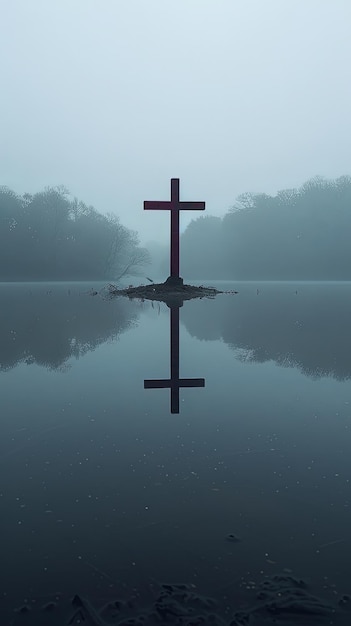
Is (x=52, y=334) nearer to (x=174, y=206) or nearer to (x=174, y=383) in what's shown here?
(x=174, y=383)

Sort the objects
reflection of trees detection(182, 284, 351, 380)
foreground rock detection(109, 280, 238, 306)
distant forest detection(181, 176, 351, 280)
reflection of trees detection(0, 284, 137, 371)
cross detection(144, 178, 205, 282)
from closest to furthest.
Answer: reflection of trees detection(182, 284, 351, 380) → reflection of trees detection(0, 284, 137, 371) → cross detection(144, 178, 205, 282) → foreground rock detection(109, 280, 238, 306) → distant forest detection(181, 176, 351, 280)

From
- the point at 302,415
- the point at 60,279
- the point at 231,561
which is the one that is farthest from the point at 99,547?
the point at 60,279

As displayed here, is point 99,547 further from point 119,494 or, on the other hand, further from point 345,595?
point 345,595

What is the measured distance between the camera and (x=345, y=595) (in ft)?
6.30

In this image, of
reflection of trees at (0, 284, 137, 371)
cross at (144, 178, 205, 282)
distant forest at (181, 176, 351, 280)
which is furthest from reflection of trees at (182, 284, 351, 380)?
distant forest at (181, 176, 351, 280)

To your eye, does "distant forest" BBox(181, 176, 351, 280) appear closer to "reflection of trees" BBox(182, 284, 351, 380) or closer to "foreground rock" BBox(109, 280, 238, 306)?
"foreground rock" BBox(109, 280, 238, 306)

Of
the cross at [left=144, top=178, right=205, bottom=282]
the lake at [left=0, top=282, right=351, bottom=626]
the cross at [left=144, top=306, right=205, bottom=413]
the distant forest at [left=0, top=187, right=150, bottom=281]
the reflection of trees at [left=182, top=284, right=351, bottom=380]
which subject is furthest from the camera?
the distant forest at [left=0, top=187, right=150, bottom=281]

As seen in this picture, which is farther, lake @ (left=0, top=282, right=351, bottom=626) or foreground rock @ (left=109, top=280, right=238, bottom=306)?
foreground rock @ (left=109, top=280, right=238, bottom=306)

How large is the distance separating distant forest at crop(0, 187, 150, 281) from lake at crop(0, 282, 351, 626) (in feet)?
176

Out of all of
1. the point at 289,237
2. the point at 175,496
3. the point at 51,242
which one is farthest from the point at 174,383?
the point at 289,237

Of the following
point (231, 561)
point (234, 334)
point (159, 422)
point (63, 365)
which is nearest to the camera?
point (231, 561)

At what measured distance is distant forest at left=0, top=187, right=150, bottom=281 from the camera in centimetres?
5984

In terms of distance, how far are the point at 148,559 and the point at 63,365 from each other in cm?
505

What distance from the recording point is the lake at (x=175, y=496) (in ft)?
6.25
